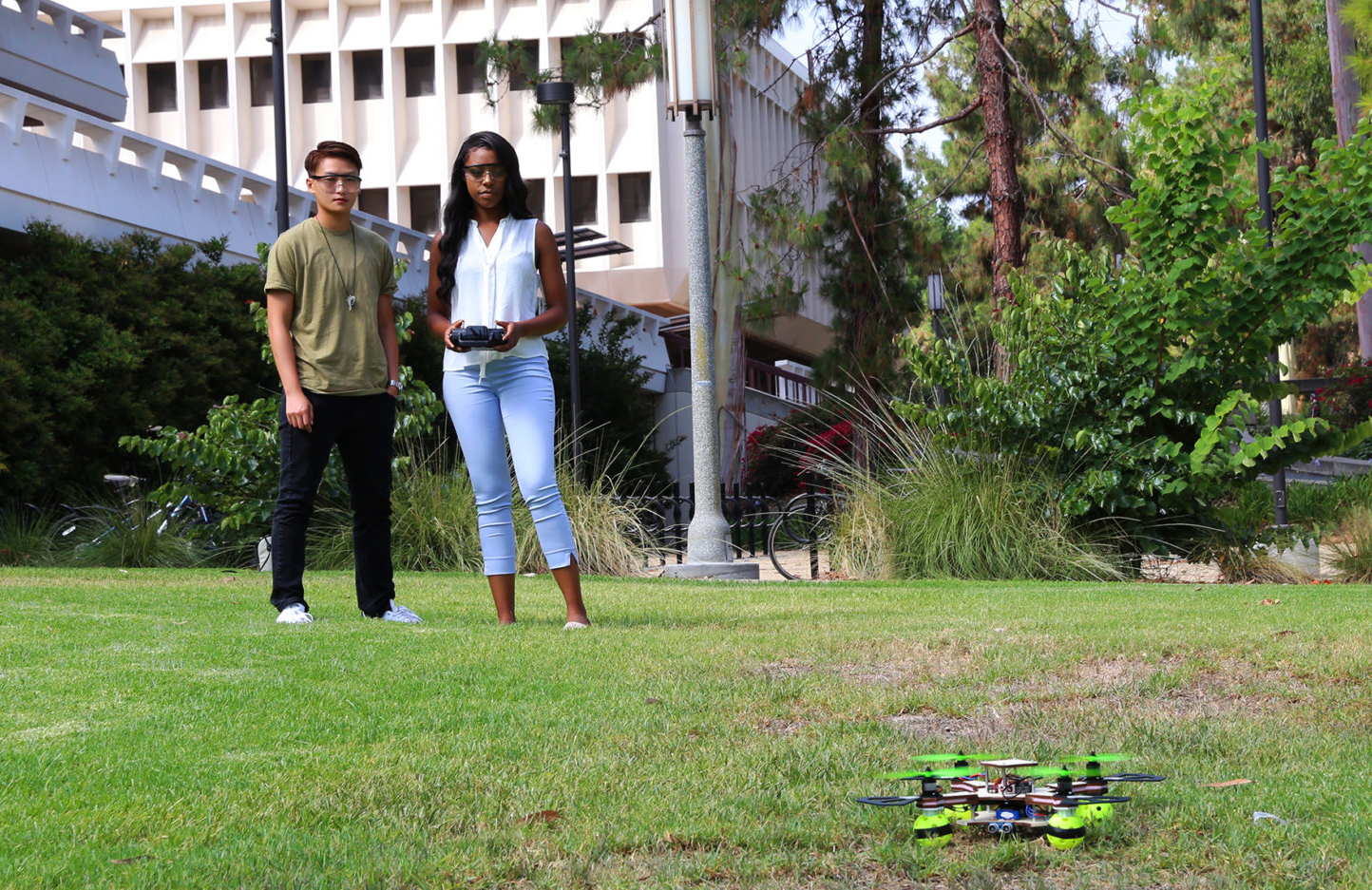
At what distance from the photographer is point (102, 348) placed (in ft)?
44.8

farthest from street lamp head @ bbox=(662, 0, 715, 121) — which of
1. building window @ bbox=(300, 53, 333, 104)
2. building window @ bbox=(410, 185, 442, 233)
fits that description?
building window @ bbox=(300, 53, 333, 104)

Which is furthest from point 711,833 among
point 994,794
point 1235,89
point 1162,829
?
point 1235,89

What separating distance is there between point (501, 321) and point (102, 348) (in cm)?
949

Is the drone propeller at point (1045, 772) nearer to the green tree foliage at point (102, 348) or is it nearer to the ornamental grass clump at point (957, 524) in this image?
the ornamental grass clump at point (957, 524)

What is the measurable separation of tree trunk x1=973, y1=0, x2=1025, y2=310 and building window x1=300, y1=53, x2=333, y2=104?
27.8m

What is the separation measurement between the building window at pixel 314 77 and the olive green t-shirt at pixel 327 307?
35592 millimetres

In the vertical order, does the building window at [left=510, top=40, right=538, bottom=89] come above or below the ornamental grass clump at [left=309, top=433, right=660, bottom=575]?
above

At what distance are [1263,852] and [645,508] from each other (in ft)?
34.4

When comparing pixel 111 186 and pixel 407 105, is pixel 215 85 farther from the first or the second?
pixel 111 186

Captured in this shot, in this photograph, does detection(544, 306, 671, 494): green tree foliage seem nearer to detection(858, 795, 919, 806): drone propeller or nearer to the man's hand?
the man's hand

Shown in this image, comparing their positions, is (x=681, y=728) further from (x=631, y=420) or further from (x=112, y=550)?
(x=631, y=420)

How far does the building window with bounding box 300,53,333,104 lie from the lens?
3941 cm

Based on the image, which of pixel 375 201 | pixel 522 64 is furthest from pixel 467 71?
pixel 522 64

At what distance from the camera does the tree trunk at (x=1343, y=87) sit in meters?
21.8
